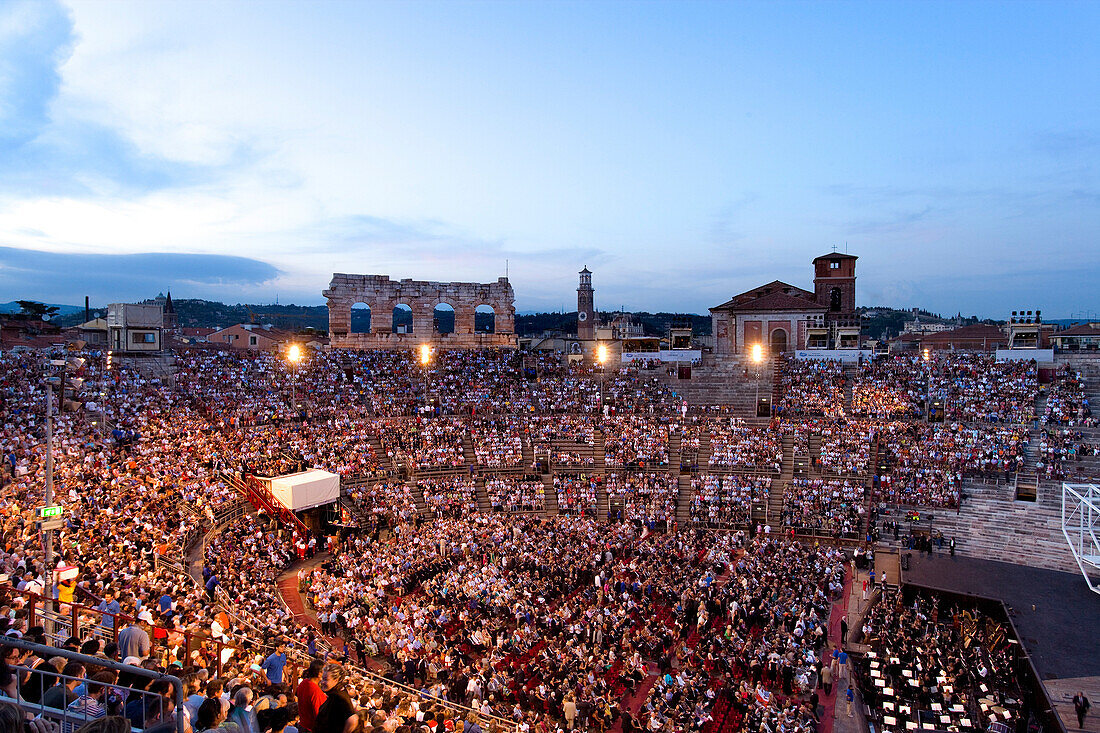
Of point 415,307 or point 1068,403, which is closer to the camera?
point 1068,403

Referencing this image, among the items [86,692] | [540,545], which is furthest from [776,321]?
[86,692]

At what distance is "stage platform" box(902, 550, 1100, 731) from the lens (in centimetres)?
1584

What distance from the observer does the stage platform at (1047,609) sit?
15.8 metres

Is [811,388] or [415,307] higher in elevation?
[415,307]

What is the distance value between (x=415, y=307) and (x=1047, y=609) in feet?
118

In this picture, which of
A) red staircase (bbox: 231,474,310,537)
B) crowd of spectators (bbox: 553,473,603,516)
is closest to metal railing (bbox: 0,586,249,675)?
red staircase (bbox: 231,474,310,537)

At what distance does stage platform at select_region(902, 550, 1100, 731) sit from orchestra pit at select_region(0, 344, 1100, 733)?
12cm

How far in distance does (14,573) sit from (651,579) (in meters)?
16.0

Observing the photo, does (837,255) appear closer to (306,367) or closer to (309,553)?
(306,367)

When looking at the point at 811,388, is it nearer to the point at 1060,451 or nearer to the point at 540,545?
the point at 1060,451

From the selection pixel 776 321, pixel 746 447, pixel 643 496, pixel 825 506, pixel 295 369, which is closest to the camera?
pixel 825 506

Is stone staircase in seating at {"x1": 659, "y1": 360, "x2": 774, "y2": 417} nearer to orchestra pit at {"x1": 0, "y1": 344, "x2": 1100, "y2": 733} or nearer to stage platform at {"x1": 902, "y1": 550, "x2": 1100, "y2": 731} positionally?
orchestra pit at {"x1": 0, "y1": 344, "x2": 1100, "y2": 733}

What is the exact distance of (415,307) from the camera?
147ft

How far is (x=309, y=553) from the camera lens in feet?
78.2
